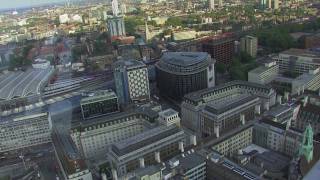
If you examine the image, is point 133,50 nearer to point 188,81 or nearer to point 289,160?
point 188,81

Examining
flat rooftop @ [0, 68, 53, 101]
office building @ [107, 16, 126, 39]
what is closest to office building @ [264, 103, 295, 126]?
flat rooftop @ [0, 68, 53, 101]

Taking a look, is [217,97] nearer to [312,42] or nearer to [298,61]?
[298,61]

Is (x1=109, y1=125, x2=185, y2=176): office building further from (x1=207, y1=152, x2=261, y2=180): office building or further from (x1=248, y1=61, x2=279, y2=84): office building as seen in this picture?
(x1=248, y1=61, x2=279, y2=84): office building

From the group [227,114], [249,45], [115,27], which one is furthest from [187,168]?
[115,27]

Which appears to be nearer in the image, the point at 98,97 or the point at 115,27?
the point at 98,97

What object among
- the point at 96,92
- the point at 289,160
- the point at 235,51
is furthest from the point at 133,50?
the point at 289,160
